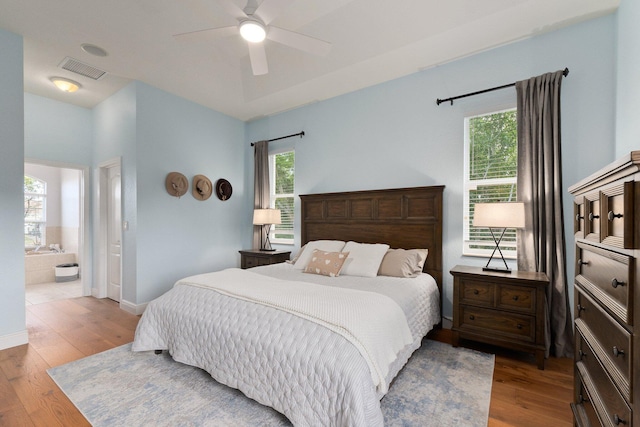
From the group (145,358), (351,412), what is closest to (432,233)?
(351,412)

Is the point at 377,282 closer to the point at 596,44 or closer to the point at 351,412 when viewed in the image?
the point at 351,412

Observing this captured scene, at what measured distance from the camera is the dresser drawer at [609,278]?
3.05 ft

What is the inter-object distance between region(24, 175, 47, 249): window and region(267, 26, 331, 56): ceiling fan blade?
285 inches

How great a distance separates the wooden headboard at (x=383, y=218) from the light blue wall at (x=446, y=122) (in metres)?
0.13

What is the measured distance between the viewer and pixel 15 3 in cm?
251

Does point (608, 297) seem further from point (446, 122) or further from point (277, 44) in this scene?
point (277, 44)

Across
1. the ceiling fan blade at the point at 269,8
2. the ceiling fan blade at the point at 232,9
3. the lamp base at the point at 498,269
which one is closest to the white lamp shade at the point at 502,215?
the lamp base at the point at 498,269

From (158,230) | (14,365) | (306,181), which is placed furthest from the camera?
(306,181)

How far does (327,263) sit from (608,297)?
2267mm

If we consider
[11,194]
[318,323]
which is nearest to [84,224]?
[11,194]

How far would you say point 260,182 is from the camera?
15.9 ft

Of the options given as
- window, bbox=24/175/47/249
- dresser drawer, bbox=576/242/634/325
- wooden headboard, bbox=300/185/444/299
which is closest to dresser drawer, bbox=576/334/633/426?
dresser drawer, bbox=576/242/634/325

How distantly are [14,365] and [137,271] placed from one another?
140 cm

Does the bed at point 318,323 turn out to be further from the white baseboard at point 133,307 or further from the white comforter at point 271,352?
the white baseboard at point 133,307
